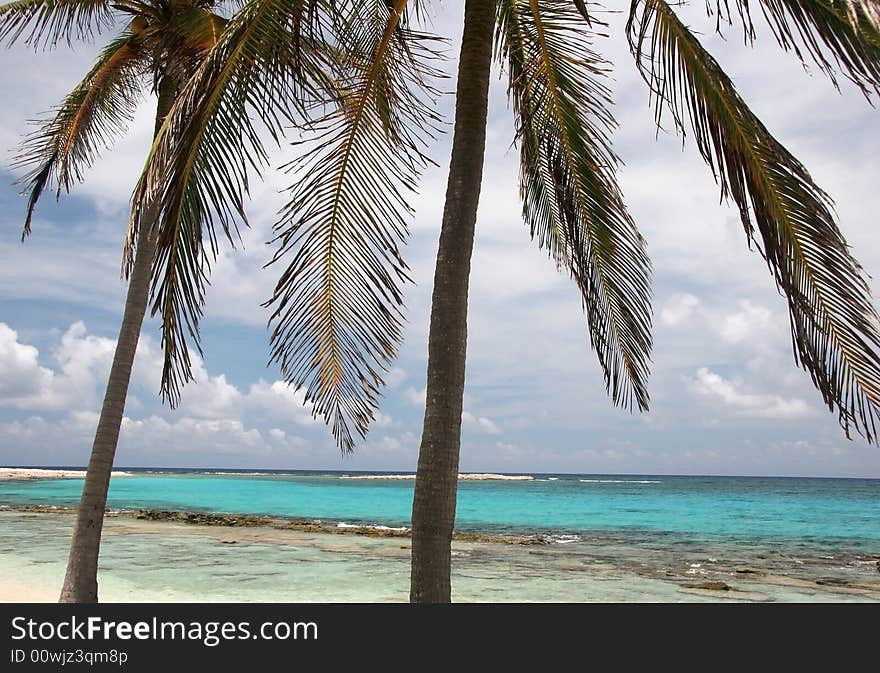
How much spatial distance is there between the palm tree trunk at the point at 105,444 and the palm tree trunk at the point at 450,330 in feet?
14.2

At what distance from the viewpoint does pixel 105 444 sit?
28.5 ft

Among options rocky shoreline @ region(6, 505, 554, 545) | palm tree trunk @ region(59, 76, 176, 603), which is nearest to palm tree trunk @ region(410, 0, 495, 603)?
palm tree trunk @ region(59, 76, 176, 603)

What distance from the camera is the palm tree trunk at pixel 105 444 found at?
28.0ft

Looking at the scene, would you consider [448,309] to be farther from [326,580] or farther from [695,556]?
[695,556]

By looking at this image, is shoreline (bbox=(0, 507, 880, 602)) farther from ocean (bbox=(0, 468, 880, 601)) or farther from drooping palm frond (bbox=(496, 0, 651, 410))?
drooping palm frond (bbox=(496, 0, 651, 410))

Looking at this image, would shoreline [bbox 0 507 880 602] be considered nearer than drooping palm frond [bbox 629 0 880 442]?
No

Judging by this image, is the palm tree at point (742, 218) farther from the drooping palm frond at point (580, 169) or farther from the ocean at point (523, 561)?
the ocean at point (523, 561)

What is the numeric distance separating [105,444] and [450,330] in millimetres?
5431

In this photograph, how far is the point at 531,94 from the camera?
697 cm

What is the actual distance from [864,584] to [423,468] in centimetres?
1771

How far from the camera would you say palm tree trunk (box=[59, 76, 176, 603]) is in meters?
8.53

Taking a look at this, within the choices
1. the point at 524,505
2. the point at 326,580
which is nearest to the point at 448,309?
the point at 326,580

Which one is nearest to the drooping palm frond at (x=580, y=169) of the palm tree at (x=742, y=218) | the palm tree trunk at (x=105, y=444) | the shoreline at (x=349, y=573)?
the palm tree at (x=742, y=218)

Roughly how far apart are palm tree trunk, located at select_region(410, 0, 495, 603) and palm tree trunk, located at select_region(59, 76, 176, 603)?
14.2 feet
